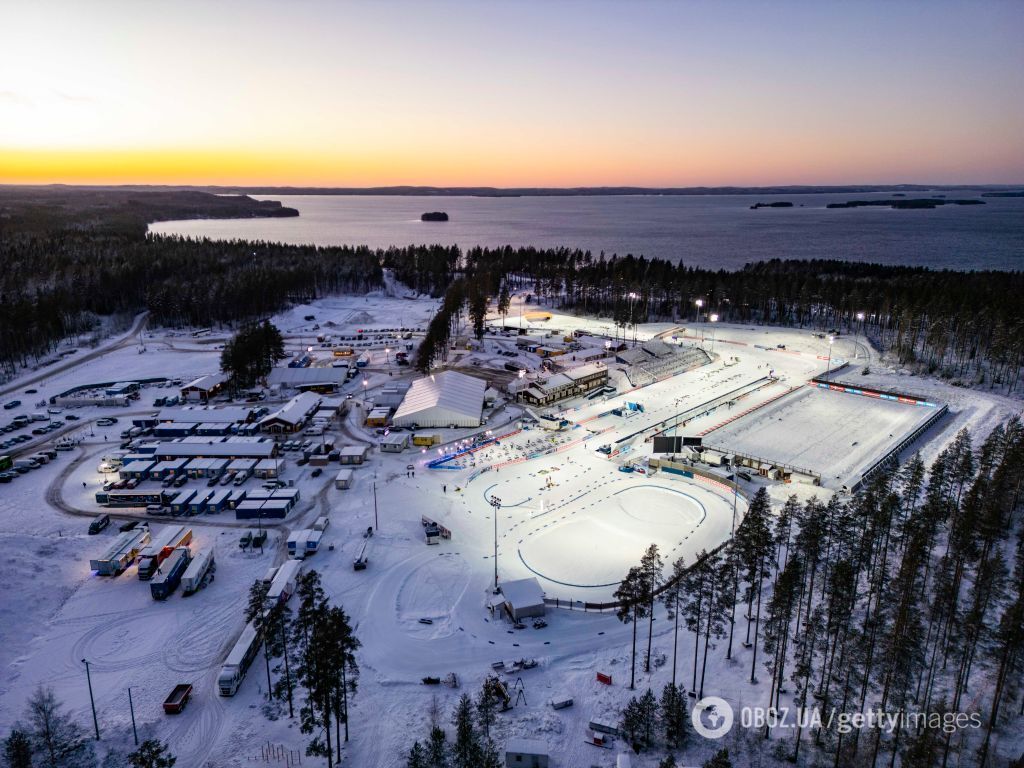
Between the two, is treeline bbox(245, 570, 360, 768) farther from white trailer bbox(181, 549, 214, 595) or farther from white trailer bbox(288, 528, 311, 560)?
white trailer bbox(288, 528, 311, 560)

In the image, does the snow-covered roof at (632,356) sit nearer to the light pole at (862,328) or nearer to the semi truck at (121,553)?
the light pole at (862,328)

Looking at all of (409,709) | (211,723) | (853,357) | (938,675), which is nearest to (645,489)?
(938,675)

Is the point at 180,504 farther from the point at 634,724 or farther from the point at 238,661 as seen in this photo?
the point at 634,724

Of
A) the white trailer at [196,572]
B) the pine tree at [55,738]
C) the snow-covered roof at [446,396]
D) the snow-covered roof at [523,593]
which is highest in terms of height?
the snow-covered roof at [446,396]

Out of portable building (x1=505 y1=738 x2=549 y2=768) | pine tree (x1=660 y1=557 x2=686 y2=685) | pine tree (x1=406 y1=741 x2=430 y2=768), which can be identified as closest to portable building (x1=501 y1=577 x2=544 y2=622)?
pine tree (x1=660 y1=557 x2=686 y2=685)

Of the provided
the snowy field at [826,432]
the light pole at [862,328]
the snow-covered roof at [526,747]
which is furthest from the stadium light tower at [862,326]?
the snow-covered roof at [526,747]

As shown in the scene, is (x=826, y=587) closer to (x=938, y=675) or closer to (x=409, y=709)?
(x=938, y=675)
